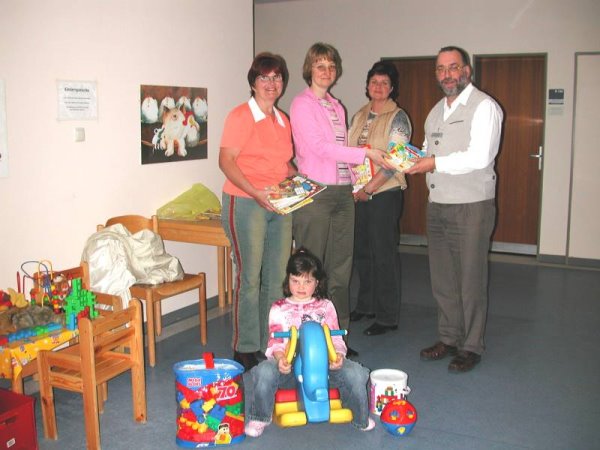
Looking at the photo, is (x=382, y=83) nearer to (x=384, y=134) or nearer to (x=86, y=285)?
(x=384, y=134)

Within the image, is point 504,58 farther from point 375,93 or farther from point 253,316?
point 253,316

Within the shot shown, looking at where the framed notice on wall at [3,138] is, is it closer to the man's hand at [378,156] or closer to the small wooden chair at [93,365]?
the small wooden chair at [93,365]

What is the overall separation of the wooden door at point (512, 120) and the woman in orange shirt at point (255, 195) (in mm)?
3536

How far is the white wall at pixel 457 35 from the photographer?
5.82 meters

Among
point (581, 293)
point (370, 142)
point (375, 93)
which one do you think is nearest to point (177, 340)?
point (370, 142)

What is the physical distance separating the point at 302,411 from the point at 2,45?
220 cm

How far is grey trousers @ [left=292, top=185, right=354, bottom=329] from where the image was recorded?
10.8 feet

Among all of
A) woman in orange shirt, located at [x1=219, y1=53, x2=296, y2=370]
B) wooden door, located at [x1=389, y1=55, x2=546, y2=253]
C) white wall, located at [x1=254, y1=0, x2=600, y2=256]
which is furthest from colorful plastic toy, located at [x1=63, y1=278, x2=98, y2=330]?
white wall, located at [x1=254, y1=0, x2=600, y2=256]

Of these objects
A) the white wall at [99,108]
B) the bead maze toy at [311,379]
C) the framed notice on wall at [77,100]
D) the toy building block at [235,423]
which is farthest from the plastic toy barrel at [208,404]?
the framed notice on wall at [77,100]

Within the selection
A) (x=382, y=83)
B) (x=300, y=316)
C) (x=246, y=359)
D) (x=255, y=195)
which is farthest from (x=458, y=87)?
(x=246, y=359)

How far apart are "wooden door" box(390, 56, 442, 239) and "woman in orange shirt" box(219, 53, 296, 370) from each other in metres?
3.54

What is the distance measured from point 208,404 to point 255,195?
41.9 inches

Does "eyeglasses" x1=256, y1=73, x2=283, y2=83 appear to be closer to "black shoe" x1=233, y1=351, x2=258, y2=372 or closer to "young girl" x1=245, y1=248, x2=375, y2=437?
"young girl" x1=245, y1=248, x2=375, y2=437

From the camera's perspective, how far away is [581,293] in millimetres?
4984
